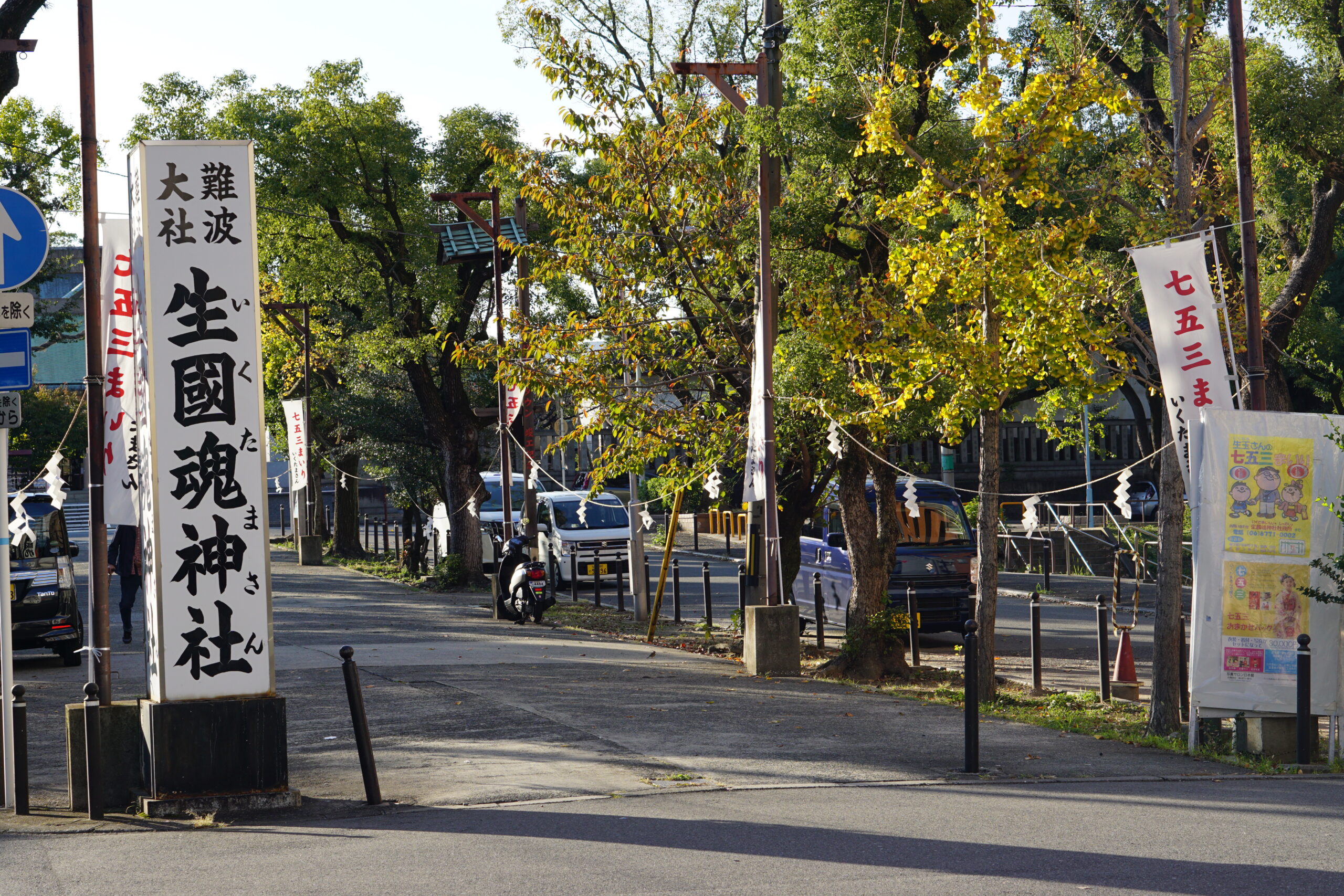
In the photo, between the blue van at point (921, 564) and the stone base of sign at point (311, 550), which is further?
the stone base of sign at point (311, 550)

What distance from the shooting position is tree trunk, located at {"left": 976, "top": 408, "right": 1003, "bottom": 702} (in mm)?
12461

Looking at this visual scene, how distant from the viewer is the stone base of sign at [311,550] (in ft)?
108

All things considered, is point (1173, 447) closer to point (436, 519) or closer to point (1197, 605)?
point (1197, 605)

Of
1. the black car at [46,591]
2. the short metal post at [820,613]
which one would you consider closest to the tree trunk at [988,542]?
the short metal post at [820,613]

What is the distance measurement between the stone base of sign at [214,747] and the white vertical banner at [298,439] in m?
22.7

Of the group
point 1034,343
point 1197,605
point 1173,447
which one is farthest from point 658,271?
point 1197,605

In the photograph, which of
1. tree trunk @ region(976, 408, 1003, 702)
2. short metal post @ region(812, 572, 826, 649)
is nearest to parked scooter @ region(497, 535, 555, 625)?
short metal post @ region(812, 572, 826, 649)

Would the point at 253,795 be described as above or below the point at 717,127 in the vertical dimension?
below

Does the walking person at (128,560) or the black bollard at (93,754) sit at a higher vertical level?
the walking person at (128,560)

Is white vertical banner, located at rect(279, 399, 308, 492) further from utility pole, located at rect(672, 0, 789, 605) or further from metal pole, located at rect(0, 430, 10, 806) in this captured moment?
metal pole, located at rect(0, 430, 10, 806)

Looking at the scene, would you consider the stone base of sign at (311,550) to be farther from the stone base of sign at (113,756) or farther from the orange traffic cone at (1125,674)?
the stone base of sign at (113,756)

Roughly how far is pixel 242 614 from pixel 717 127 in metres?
10.7

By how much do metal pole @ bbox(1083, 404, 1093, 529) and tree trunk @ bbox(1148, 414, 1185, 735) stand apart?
2913 millimetres

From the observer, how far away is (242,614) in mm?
7566
